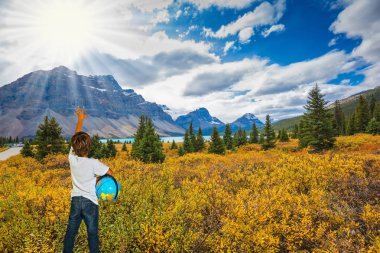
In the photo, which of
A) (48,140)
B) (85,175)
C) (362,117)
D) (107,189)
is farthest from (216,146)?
(362,117)

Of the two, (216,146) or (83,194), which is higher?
(216,146)

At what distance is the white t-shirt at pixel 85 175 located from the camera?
4.84 meters

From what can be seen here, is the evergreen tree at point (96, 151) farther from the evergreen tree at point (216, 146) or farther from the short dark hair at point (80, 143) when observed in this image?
the short dark hair at point (80, 143)

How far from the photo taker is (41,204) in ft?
24.2

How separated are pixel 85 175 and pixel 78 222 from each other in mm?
977

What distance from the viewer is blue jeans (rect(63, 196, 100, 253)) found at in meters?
4.75

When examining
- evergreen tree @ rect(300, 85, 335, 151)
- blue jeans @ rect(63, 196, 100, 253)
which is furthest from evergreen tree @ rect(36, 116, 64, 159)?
evergreen tree @ rect(300, 85, 335, 151)

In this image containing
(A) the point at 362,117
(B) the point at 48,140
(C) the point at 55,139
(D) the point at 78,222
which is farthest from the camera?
(A) the point at 362,117

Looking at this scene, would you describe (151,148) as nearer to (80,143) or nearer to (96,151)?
(96,151)

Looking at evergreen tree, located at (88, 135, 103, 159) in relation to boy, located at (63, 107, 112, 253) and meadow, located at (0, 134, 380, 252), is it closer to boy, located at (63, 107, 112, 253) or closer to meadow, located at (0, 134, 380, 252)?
meadow, located at (0, 134, 380, 252)

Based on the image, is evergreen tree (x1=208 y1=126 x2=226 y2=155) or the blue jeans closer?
the blue jeans

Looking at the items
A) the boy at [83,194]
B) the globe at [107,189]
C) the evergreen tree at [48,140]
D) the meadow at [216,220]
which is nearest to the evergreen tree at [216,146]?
the evergreen tree at [48,140]

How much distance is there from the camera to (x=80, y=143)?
488cm

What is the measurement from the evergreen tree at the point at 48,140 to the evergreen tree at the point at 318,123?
34139 mm
